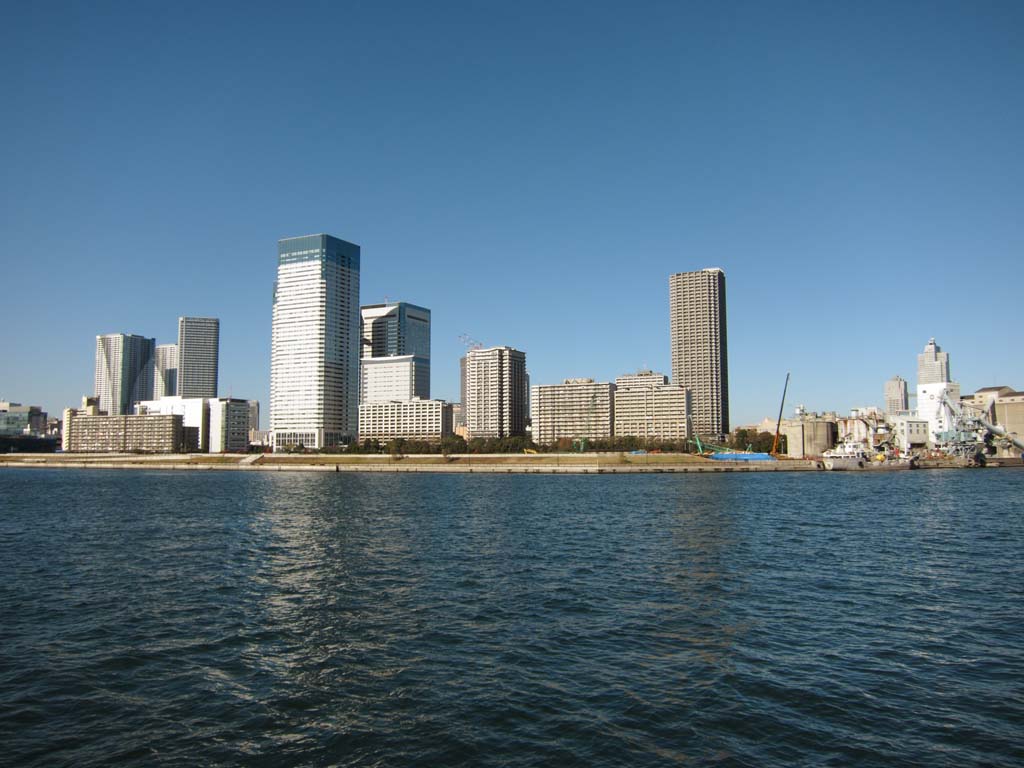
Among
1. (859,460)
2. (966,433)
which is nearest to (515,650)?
(859,460)

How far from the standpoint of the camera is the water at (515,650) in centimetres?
1772

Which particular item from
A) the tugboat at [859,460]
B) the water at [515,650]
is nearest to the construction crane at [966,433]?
the tugboat at [859,460]

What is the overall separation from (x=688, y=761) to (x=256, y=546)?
4033 centimetres

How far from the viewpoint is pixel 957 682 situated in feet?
71.6

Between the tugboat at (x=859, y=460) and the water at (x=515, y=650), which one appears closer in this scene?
the water at (x=515, y=650)

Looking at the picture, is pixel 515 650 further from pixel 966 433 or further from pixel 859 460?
Answer: pixel 966 433

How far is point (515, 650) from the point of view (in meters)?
24.8

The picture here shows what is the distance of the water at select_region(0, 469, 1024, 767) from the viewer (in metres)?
17.7

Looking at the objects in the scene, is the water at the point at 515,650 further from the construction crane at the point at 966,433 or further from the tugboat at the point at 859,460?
the construction crane at the point at 966,433

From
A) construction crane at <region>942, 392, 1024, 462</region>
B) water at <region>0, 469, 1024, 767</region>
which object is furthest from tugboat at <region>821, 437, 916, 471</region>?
water at <region>0, 469, 1024, 767</region>

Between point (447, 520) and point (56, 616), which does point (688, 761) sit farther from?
point (447, 520)

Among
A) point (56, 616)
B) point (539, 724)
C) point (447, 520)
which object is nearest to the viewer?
point (539, 724)

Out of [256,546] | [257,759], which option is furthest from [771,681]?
[256,546]

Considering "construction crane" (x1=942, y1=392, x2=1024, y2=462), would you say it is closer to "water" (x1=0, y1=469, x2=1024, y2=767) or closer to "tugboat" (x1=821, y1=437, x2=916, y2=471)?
"tugboat" (x1=821, y1=437, x2=916, y2=471)
